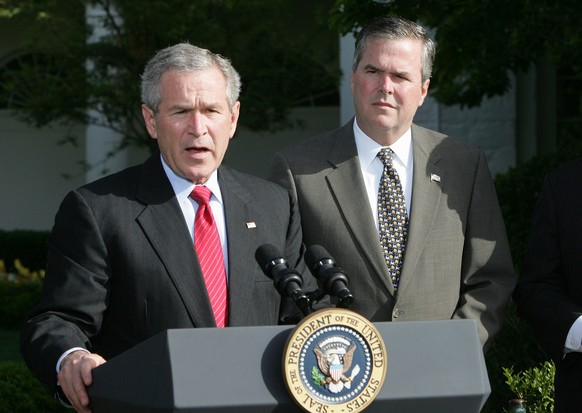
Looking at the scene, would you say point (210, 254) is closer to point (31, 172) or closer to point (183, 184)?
point (183, 184)

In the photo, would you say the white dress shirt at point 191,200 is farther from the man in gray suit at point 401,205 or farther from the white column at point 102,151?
the white column at point 102,151

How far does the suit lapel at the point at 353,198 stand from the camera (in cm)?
418

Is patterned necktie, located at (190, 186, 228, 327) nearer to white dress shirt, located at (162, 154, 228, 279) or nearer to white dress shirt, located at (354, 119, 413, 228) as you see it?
white dress shirt, located at (162, 154, 228, 279)

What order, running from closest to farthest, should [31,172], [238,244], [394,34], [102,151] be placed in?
[238,244], [394,34], [102,151], [31,172]

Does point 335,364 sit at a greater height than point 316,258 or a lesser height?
lesser

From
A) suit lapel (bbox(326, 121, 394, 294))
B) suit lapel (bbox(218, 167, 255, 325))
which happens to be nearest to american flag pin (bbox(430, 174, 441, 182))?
suit lapel (bbox(326, 121, 394, 294))

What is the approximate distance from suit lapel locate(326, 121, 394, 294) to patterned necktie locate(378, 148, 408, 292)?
5 centimetres

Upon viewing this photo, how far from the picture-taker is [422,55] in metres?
4.16

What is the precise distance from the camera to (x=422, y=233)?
4211mm

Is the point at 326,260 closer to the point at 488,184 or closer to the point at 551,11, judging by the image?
the point at 488,184

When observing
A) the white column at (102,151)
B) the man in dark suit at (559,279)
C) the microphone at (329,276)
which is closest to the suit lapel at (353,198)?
the man in dark suit at (559,279)

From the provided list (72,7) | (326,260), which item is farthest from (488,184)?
(72,7)

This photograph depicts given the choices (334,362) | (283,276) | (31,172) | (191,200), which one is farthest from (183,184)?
(31,172)

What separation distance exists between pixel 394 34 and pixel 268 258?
1.43 meters
